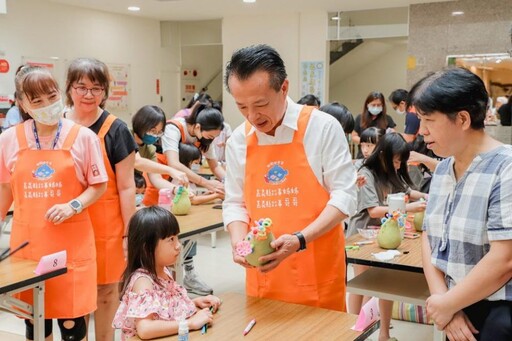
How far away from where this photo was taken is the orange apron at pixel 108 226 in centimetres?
256

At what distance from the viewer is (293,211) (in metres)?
1.80

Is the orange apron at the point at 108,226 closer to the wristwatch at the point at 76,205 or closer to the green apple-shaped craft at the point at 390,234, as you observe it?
the wristwatch at the point at 76,205

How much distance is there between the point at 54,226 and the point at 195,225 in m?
1.26

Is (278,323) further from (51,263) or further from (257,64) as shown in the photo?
(51,263)

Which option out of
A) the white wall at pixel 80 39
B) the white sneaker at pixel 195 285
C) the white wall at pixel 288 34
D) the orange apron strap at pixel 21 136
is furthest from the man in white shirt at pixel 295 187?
the white wall at pixel 288 34

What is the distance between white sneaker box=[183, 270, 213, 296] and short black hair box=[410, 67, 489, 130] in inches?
131

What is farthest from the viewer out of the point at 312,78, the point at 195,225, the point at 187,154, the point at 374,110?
the point at 312,78

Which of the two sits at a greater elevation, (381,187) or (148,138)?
(148,138)

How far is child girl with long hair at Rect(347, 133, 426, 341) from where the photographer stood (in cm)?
320

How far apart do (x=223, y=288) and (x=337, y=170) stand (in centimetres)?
313

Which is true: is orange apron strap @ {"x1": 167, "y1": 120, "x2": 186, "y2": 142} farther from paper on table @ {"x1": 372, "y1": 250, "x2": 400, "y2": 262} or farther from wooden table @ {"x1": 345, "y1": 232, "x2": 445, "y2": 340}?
paper on table @ {"x1": 372, "y1": 250, "x2": 400, "y2": 262}

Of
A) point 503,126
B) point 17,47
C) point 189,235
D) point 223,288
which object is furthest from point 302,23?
point 189,235

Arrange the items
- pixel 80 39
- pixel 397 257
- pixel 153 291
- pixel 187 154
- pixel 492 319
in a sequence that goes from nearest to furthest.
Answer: pixel 492 319 < pixel 153 291 < pixel 397 257 < pixel 187 154 < pixel 80 39

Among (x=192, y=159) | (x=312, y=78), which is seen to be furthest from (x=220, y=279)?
(x=312, y=78)
